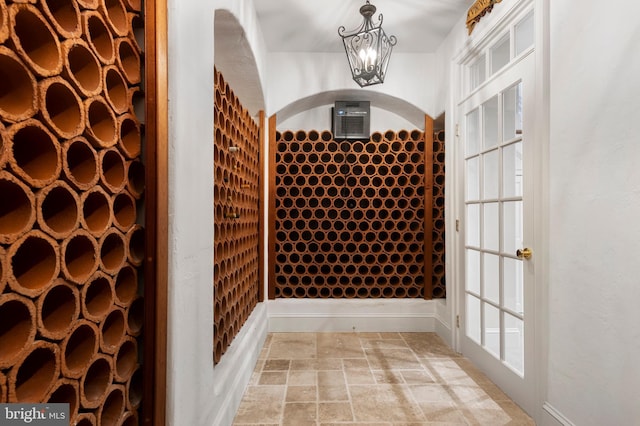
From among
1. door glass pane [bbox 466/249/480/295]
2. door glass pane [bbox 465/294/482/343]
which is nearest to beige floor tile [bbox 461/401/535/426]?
door glass pane [bbox 465/294/482/343]

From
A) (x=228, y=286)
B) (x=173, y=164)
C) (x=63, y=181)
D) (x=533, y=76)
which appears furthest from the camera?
(x=228, y=286)

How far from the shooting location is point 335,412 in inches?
73.4

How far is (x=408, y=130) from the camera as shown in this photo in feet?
11.4

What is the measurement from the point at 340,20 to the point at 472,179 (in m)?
1.67

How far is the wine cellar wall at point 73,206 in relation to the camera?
592 mm

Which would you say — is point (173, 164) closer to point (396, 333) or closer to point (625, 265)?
point (625, 265)

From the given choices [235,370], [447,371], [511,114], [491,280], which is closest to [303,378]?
[235,370]

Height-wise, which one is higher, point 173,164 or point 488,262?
point 173,164

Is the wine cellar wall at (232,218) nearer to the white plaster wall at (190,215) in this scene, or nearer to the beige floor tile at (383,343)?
the white plaster wall at (190,215)

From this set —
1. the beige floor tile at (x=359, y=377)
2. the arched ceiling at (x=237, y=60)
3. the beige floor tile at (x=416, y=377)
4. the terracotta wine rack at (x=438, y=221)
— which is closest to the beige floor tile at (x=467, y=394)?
the beige floor tile at (x=416, y=377)

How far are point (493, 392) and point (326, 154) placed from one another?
2.36 metres

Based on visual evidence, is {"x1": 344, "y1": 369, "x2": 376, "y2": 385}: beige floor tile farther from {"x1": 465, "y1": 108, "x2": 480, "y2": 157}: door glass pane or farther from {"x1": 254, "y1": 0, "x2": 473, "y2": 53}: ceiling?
{"x1": 254, "y1": 0, "x2": 473, "y2": 53}: ceiling

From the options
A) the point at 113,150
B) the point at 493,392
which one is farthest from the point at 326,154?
the point at 113,150

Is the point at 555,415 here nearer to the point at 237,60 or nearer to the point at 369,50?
the point at 369,50
